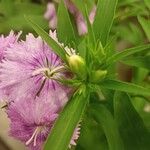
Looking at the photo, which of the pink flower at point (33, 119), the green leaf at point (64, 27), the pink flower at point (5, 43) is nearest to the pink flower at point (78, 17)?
the green leaf at point (64, 27)

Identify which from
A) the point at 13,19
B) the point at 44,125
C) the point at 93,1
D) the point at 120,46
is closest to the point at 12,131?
the point at 44,125

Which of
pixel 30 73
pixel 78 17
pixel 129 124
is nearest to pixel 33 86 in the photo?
pixel 30 73

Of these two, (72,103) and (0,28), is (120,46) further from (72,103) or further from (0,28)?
(72,103)

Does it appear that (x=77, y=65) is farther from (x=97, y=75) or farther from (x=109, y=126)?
(x=109, y=126)

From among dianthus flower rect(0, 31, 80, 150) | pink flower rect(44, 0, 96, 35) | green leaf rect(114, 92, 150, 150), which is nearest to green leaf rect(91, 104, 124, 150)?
green leaf rect(114, 92, 150, 150)

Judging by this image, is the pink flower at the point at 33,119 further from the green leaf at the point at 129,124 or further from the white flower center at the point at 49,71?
the green leaf at the point at 129,124

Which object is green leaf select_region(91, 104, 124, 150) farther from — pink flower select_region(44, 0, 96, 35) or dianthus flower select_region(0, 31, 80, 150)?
pink flower select_region(44, 0, 96, 35)

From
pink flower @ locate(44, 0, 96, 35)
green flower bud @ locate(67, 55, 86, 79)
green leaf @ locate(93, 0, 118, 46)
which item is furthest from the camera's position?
pink flower @ locate(44, 0, 96, 35)
